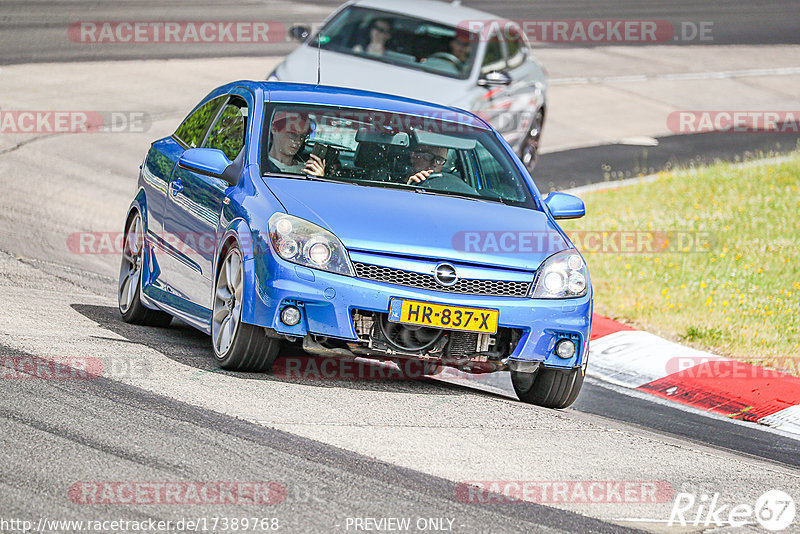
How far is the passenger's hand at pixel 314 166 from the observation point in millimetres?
7812

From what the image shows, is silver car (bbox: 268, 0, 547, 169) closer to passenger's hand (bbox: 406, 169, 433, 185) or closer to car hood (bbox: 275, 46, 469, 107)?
car hood (bbox: 275, 46, 469, 107)

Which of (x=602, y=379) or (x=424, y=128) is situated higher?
(x=424, y=128)

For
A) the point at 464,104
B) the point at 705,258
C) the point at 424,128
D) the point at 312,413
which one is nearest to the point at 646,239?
the point at 705,258

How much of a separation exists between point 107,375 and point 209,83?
12.8 m

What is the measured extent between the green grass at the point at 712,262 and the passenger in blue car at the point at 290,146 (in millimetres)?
3754

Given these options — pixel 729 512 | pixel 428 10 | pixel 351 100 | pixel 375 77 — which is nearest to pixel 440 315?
pixel 729 512

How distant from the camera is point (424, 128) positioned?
8.42m

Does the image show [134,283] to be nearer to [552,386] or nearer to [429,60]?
[552,386]

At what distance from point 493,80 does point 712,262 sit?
10.7 feet

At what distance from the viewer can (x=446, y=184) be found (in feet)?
26.3

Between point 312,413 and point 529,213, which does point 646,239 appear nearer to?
point 529,213

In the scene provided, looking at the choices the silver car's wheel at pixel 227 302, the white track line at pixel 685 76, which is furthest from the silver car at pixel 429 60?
the white track line at pixel 685 76

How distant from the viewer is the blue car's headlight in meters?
6.89

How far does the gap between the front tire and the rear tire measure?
1421mm
